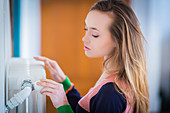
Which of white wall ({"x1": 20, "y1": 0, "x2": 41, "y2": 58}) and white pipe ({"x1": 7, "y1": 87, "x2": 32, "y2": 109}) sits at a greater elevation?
white wall ({"x1": 20, "y1": 0, "x2": 41, "y2": 58})

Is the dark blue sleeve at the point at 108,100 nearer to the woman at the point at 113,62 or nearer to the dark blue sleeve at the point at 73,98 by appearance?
the woman at the point at 113,62

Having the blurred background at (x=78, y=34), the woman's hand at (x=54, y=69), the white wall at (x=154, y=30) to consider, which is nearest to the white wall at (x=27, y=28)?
the blurred background at (x=78, y=34)

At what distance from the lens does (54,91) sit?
1.65 ft

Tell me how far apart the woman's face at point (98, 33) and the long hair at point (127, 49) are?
1 centimetres

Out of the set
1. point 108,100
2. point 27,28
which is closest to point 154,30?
point 27,28

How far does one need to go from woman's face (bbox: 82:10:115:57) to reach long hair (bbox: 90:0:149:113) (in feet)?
0.05

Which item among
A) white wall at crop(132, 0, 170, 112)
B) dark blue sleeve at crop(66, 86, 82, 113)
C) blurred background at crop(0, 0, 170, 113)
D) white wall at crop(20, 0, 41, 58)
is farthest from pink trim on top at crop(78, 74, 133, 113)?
white wall at crop(132, 0, 170, 112)

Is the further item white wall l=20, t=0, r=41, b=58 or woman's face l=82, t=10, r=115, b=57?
white wall l=20, t=0, r=41, b=58

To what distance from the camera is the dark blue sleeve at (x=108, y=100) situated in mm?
469

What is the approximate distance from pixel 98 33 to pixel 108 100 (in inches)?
7.2

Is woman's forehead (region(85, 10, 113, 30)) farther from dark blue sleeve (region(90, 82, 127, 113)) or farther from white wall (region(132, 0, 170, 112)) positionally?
white wall (region(132, 0, 170, 112))

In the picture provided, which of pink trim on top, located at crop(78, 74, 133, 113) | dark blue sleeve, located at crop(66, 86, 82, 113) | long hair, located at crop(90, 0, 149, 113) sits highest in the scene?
long hair, located at crop(90, 0, 149, 113)

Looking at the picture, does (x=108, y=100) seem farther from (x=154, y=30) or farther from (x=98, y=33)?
(x=154, y=30)

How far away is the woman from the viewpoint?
1.61 ft
